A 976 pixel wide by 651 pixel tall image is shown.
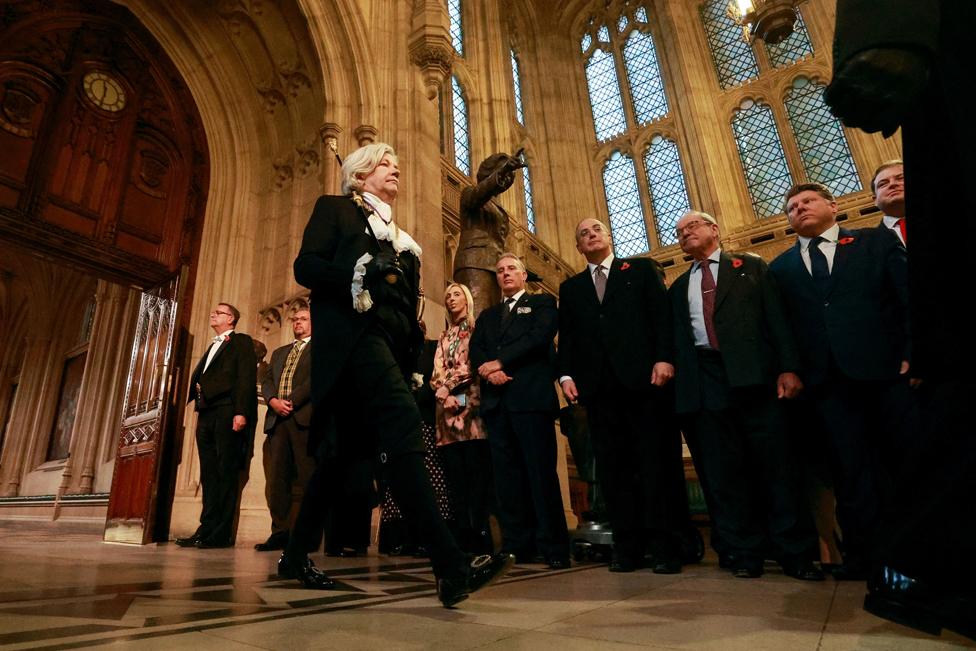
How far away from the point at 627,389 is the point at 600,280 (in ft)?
2.13

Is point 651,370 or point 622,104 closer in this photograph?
point 651,370

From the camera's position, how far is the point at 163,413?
16.4ft

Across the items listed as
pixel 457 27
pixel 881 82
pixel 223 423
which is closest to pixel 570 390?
pixel 881 82

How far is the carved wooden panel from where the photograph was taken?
18.2ft

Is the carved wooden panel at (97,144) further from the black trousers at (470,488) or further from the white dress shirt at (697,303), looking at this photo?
the white dress shirt at (697,303)

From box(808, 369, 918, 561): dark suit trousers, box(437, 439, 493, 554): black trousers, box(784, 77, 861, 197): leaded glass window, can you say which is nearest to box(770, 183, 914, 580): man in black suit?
box(808, 369, 918, 561): dark suit trousers

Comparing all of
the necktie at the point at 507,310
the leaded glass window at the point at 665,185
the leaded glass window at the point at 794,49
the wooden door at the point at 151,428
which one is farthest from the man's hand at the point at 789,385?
the leaded glass window at the point at 794,49

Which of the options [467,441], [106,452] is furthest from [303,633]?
→ [106,452]

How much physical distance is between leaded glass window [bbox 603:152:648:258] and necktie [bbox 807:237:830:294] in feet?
43.9

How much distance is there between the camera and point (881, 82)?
75 cm

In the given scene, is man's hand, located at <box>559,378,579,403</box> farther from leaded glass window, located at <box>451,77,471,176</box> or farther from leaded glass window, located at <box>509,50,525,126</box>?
leaded glass window, located at <box>509,50,525,126</box>

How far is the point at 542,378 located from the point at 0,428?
1719cm

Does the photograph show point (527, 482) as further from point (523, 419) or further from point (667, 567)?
point (667, 567)

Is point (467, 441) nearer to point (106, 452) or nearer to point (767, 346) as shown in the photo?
point (767, 346)
